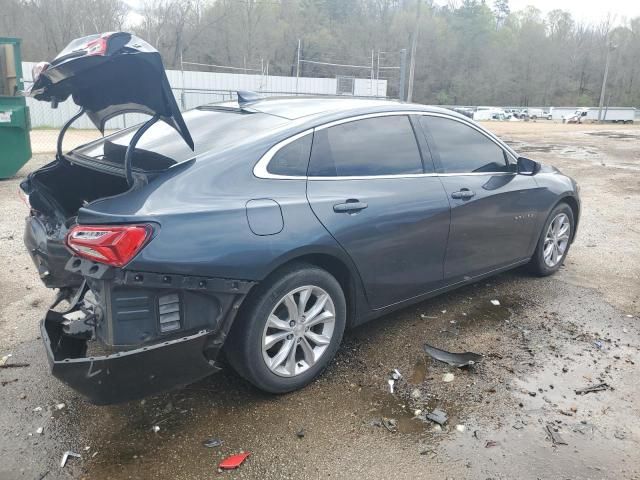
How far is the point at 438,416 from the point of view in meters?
2.96

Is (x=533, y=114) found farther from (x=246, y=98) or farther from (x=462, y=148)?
(x=246, y=98)

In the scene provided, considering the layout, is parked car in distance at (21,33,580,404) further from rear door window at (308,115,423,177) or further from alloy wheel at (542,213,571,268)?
A: alloy wheel at (542,213,571,268)

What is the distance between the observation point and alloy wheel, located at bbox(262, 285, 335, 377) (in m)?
2.97

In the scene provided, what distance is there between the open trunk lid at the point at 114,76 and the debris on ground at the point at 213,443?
1555mm

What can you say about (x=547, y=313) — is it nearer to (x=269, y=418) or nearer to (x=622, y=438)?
(x=622, y=438)

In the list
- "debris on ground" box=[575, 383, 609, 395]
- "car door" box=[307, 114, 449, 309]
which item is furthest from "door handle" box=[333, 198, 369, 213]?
"debris on ground" box=[575, 383, 609, 395]

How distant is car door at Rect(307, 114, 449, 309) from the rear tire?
1.57 metres

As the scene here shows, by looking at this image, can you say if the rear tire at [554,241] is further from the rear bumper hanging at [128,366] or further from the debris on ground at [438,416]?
the rear bumper hanging at [128,366]

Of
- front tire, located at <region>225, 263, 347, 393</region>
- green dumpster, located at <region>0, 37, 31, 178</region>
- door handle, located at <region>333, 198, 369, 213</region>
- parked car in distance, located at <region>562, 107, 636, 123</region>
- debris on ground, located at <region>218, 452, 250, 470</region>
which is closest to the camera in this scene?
debris on ground, located at <region>218, 452, 250, 470</region>

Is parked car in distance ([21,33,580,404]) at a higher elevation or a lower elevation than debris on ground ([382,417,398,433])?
higher

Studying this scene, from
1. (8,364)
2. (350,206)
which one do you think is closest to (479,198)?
(350,206)

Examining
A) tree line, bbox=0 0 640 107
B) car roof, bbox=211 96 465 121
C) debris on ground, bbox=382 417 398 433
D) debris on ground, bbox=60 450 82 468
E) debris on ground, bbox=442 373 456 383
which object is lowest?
debris on ground, bbox=60 450 82 468

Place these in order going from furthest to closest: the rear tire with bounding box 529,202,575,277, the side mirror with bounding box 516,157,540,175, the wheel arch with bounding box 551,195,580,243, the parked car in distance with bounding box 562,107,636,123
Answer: the parked car in distance with bounding box 562,107,636,123, the wheel arch with bounding box 551,195,580,243, the rear tire with bounding box 529,202,575,277, the side mirror with bounding box 516,157,540,175

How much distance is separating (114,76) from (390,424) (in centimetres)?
232
